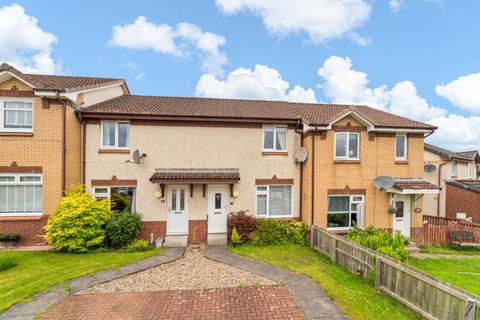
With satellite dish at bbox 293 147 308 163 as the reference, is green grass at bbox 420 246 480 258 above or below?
below

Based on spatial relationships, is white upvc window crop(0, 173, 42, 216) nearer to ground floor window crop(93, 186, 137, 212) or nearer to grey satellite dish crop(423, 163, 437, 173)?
ground floor window crop(93, 186, 137, 212)

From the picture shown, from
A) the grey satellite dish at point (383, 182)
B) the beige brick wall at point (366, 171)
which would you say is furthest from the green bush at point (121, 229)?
the grey satellite dish at point (383, 182)

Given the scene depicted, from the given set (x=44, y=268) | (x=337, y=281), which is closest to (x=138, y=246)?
(x=44, y=268)

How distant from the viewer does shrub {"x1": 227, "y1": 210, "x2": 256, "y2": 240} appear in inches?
479

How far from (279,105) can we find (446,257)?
1200 cm

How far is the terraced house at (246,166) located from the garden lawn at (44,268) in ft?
8.41

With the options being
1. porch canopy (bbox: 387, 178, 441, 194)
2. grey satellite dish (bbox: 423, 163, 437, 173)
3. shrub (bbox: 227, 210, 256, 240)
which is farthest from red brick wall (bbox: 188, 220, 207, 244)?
grey satellite dish (bbox: 423, 163, 437, 173)

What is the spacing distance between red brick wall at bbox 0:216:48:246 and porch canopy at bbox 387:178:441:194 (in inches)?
664

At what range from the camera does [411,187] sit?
40.4ft

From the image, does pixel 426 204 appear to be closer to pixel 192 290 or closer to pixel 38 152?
pixel 192 290

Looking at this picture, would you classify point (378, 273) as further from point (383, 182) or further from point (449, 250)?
point (449, 250)

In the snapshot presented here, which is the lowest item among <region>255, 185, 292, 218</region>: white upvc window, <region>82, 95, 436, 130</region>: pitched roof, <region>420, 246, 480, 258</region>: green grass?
<region>420, 246, 480, 258</region>: green grass

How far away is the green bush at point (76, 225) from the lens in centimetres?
1027

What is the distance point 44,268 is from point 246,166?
9.23 m
